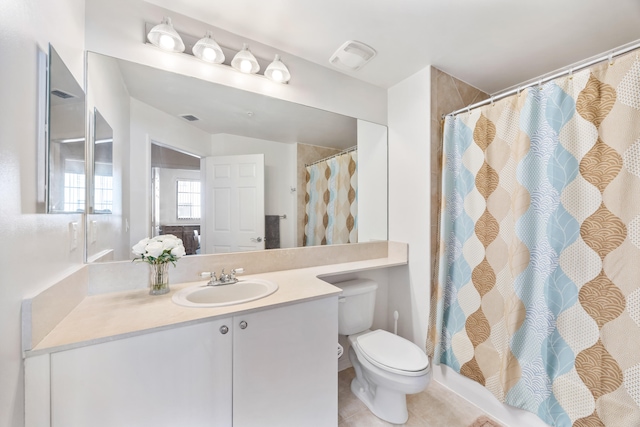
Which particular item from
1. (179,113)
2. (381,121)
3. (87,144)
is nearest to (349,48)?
(381,121)

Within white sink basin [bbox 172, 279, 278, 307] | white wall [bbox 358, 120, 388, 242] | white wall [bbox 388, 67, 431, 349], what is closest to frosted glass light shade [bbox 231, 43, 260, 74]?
white wall [bbox 358, 120, 388, 242]

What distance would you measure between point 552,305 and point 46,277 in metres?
2.11

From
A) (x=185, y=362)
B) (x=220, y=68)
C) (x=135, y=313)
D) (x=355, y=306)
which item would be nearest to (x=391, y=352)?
(x=355, y=306)

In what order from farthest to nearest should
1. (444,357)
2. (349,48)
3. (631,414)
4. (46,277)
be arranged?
(444,357) → (349,48) → (631,414) → (46,277)

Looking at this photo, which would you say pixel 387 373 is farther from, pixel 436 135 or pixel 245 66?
pixel 245 66

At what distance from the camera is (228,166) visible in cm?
156

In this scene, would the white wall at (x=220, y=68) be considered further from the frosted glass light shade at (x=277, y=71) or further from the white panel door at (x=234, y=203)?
the white panel door at (x=234, y=203)

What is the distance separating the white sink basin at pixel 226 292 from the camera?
1.23 metres

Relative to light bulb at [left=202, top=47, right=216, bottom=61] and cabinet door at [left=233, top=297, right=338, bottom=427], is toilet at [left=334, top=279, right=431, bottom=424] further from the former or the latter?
light bulb at [left=202, top=47, right=216, bottom=61]

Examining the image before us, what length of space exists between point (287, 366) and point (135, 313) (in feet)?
2.21

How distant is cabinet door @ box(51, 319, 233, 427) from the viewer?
0.79 meters

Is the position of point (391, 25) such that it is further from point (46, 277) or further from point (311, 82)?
point (46, 277)

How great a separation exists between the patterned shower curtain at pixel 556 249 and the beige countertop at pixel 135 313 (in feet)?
3.29

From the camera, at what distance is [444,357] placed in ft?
5.68
